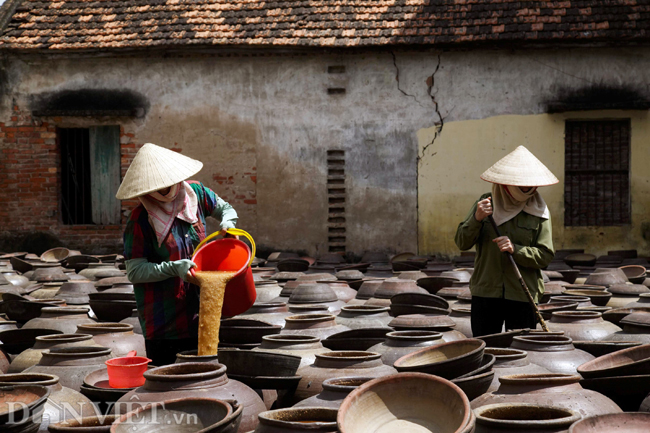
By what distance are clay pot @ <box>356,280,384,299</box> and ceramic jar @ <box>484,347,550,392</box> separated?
3077 mm

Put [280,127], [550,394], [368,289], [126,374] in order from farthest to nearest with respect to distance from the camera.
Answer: [280,127] → [368,289] → [126,374] → [550,394]

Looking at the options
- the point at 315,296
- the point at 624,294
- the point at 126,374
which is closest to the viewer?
the point at 126,374

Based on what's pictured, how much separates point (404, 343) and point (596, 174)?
9306 millimetres

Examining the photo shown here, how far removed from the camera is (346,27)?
13141mm

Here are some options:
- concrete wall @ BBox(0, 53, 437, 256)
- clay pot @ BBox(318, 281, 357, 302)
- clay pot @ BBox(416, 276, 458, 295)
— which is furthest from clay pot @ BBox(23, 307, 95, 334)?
concrete wall @ BBox(0, 53, 437, 256)

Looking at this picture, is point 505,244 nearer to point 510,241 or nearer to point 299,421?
point 510,241

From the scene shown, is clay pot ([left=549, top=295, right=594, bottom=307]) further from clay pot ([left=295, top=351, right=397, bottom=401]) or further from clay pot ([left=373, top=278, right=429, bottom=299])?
clay pot ([left=295, top=351, right=397, bottom=401])

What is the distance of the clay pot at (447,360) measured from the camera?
3760 millimetres

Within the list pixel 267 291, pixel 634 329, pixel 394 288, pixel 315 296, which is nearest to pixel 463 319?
pixel 394 288

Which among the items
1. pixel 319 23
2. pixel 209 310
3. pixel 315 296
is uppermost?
pixel 319 23

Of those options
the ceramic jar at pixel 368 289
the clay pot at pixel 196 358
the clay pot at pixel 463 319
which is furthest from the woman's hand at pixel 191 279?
the ceramic jar at pixel 368 289

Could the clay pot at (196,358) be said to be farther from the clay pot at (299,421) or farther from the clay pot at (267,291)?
the clay pot at (267,291)

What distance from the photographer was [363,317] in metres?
6.00

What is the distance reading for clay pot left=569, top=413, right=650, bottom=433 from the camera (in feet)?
9.80
